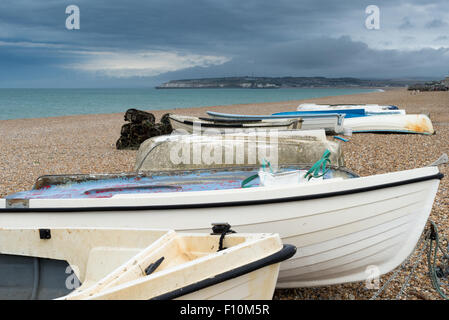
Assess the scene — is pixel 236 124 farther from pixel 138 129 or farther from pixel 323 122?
pixel 323 122

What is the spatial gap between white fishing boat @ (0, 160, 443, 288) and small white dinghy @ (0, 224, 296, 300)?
0.25 m

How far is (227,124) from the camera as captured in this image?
10.8m

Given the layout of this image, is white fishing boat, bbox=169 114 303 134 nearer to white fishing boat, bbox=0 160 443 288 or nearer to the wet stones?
the wet stones

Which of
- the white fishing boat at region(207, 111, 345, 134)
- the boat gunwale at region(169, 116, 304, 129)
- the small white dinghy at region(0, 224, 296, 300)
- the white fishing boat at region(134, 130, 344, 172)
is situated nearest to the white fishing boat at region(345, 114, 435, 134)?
the white fishing boat at region(207, 111, 345, 134)

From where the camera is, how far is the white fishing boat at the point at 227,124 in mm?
10375

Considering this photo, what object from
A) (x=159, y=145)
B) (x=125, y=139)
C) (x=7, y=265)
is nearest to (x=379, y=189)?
(x=7, y=265)

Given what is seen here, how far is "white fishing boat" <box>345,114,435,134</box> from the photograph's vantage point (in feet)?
45.4

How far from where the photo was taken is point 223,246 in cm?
299

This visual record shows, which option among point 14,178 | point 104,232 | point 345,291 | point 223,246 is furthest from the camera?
point 14,178

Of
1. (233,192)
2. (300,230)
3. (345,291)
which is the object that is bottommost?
(345,291)

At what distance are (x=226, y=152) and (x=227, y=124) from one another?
387 centimetres

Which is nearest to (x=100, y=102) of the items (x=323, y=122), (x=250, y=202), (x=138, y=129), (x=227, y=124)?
(x=138, y=129)

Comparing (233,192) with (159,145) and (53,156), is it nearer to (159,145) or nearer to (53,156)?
(159,145)

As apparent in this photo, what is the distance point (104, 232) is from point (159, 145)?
12.5 feet
